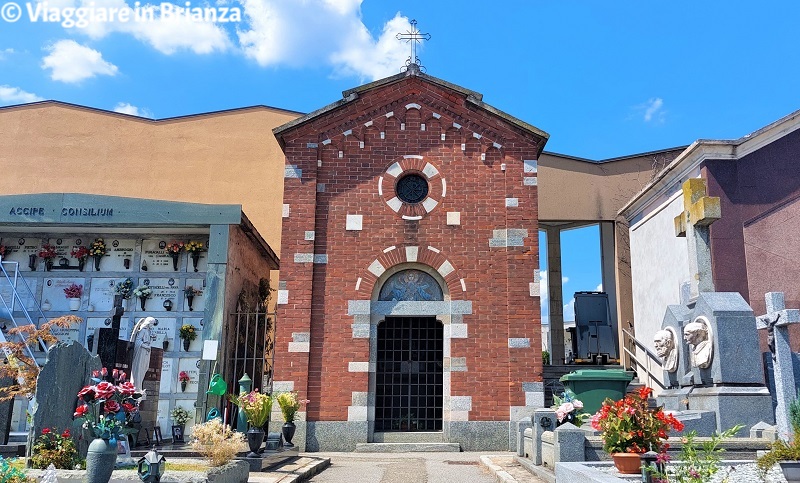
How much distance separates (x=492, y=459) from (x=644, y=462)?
21.2 ft

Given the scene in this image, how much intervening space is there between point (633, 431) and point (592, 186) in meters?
18.2

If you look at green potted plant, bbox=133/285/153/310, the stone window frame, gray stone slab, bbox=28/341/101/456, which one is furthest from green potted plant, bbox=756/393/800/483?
green potted plant, bbox=133/285/153/310

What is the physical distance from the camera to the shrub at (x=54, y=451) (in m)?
8.84

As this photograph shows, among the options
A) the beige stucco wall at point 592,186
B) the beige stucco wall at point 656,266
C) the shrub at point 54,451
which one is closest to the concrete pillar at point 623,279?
the beige stucco wall at point 656,266

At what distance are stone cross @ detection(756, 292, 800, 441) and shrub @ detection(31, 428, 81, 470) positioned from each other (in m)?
10.3

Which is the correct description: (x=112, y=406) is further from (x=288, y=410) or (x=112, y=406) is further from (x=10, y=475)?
(x=288, y=410)

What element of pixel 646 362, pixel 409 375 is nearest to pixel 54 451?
pixel 409 375

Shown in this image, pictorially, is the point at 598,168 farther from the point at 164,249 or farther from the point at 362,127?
the point at 164,249

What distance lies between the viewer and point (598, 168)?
25266 millimetres

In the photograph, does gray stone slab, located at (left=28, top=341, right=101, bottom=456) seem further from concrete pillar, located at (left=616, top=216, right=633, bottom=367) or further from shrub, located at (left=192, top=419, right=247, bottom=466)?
concrete pillar, located at (left=616, top=216, right=633, bottom=367)

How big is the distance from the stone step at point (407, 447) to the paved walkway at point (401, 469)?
353mm

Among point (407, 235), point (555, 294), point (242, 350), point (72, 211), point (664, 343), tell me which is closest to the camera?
point (664, 343)

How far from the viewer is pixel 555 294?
2856 cm

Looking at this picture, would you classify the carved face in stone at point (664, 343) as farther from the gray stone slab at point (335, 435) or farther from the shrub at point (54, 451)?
the shrub at point (54, 451)
